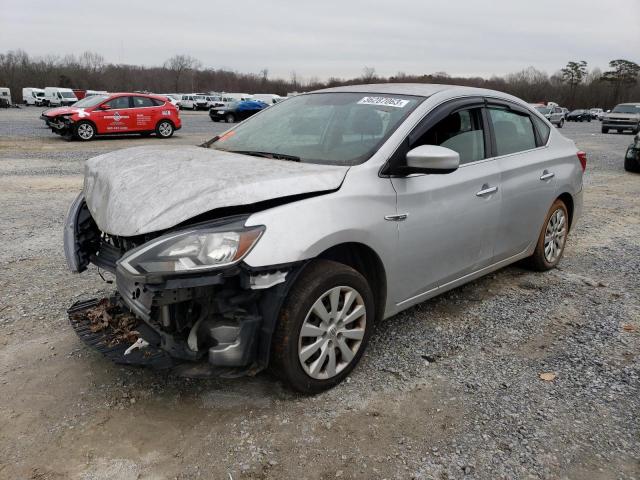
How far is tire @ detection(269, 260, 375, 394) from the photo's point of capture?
8.61 feet

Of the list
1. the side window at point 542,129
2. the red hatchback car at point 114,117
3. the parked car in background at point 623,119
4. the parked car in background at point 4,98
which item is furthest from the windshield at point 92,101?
the parked car in background at point 4,98

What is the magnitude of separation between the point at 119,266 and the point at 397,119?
6.26 feet

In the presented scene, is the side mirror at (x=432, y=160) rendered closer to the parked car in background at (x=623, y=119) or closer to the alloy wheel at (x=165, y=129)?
the alloy wheel at (x=165, y=129)

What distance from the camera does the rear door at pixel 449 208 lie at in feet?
10.5

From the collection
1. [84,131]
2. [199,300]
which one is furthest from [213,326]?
[84,131]

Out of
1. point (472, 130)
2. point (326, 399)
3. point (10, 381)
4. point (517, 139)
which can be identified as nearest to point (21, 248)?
point (10, 381)

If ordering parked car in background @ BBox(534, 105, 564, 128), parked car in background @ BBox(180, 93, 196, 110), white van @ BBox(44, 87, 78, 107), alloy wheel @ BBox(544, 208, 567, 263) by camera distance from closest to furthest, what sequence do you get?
alloy wheel @ BBox(544, 208, 567, 263) → parked car in background @ BBox(534, 105, 564, 128) → white van @ BBox(44, 87, 78, 107) → parked car in background @ BBox(180, 93, 196, 110)

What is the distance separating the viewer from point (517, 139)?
14.3 ft

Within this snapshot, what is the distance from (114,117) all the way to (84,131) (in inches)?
42.7

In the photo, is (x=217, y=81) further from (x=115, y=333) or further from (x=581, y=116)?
(x=115, y=333)

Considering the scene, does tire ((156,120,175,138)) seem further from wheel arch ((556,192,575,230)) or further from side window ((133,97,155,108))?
wheel arch ((556,192,575,230))

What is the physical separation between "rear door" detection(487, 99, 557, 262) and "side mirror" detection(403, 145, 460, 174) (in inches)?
43.7

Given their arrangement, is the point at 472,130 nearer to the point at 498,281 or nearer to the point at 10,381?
the point at 498,281

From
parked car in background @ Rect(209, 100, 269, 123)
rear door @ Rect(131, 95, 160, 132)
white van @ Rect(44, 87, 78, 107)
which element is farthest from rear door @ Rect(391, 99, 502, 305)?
white van @ Rect(44, 87, 78, 107)
